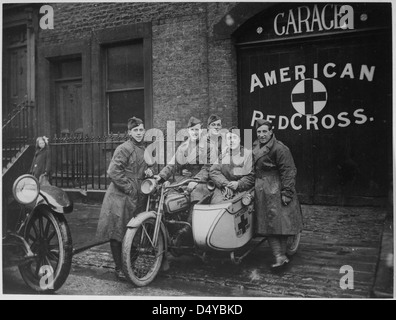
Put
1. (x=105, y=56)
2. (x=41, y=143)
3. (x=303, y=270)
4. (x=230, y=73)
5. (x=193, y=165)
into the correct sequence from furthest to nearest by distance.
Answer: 1. (x=105, y=56)
2. (x=41, y=143)
3. (x=230, y=73)
4. (x=193, y=165)
5. (x=303, y=270)

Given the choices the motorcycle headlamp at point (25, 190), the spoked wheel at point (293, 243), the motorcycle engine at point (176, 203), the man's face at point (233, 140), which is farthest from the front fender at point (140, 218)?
the spoked wheel at point (293, 243)

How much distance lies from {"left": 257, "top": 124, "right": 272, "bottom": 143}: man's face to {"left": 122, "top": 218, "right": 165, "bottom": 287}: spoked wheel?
1353mm

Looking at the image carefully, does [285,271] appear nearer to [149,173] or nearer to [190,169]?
[190,169]

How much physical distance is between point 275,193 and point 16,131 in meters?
3.45

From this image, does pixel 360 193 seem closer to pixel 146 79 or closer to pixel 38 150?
pixel 146 79

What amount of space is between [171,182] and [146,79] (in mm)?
1750

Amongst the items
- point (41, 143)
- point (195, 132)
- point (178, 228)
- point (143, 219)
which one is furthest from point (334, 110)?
point (41, 143)

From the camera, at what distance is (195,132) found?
4.44m

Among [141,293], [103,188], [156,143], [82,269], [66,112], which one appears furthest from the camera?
[66,112]

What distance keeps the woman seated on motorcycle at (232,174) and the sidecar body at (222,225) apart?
0.14m

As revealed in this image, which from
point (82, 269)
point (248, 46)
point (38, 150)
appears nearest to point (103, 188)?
point (38, 150)

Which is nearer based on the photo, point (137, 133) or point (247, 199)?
point (247, 199)

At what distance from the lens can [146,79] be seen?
525 centimetres

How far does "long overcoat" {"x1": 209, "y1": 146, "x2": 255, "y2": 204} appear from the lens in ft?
13.0
